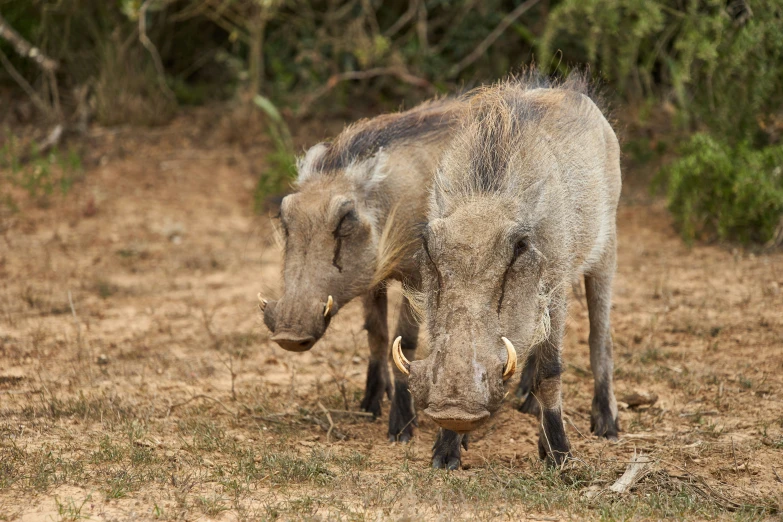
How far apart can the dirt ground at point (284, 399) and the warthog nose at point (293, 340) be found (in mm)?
453

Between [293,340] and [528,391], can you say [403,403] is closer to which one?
[293,340]

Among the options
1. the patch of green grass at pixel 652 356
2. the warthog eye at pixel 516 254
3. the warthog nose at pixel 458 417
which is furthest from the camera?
the patch of green grass at pixel 652 356

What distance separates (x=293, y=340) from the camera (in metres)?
4.09

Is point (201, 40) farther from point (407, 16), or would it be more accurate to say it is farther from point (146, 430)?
point (146, 430)

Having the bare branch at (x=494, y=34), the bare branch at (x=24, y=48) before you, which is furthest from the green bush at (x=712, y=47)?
the bare branch at (x=24, y=48)

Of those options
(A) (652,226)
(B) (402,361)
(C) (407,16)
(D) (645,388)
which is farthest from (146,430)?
(C) (407,16)

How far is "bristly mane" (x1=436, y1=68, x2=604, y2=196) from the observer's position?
3.73 metres

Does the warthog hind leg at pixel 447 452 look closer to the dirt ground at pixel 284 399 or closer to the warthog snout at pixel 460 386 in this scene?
the dirt ground at pixel 284 399

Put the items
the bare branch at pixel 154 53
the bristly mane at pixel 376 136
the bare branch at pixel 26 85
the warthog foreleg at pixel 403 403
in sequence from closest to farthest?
the warthog foreleg at pixel 403 403
the bristly mane at pixel 376 136
the bare branch at pixel 154 53
the bare branch at pixel 26 85

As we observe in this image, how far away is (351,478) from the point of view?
11.8ft

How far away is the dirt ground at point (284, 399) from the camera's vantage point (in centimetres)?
338

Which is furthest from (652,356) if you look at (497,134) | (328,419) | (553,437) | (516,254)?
(516,254)

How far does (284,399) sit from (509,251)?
1.95 meters

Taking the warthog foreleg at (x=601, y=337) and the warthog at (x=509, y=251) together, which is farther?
the warthog foreleg at (x=601, y=337)
